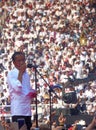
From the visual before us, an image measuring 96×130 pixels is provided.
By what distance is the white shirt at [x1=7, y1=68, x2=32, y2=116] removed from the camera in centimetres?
855

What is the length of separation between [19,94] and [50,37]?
15673mm

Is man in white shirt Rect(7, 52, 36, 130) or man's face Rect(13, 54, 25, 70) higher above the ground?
man's face Rect(13, 54, 25, 70)

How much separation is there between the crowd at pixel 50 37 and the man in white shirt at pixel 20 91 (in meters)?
10.00

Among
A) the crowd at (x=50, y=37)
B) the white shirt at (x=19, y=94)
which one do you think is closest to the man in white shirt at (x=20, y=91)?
the white shirt at (x=19, y=94)

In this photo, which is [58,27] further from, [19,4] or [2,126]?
[2,126]

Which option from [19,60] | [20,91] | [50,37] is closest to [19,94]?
[20,91]

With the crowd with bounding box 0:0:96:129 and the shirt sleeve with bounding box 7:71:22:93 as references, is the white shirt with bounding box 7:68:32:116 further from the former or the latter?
the crowd with bounding box 0:0:96:129

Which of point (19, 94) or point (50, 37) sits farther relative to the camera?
point (50, 37)

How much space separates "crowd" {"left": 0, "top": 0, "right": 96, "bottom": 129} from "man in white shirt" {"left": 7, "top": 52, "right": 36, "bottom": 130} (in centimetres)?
1000

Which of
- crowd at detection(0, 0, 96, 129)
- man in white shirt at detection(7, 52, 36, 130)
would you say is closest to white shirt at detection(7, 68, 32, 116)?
man in white shirt at detection(7, 52, 36, 130)

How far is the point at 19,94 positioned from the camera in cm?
859

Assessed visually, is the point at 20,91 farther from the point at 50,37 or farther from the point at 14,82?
the point at 50,37

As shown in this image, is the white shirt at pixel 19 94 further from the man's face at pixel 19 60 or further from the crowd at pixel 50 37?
the crowd at pixel 50 37

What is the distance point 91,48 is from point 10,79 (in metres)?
13.3
